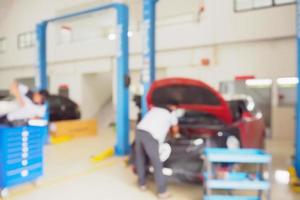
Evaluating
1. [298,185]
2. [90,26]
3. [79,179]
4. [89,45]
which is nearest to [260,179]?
[298,185]

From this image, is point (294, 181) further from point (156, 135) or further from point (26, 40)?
point (26, 40)

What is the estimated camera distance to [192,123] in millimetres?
3994

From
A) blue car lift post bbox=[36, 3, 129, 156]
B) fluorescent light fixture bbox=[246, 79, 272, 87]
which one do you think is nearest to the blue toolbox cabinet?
blue car lift post bbox=[36, 3, 129, 156]

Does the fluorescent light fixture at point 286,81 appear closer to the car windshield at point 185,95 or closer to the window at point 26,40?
the car windshield at point 185,95

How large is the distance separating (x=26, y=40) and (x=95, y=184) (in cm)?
1044

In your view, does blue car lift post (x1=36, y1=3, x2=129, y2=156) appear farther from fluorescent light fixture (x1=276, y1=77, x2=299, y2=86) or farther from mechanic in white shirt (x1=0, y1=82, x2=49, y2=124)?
fluorescent light fixture (x1=276, y1=77, x2=299, y2=86)

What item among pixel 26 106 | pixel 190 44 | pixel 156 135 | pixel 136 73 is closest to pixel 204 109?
pixel 156 135

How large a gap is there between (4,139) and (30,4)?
33.9 ft

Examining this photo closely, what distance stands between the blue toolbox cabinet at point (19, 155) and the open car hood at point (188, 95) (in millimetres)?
1513

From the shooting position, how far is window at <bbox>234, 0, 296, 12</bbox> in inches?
262

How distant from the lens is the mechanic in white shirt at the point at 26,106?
4.58 m

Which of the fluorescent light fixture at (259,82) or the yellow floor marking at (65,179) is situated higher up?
the fluorescent light fixture at (259,82)

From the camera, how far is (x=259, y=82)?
7.15m

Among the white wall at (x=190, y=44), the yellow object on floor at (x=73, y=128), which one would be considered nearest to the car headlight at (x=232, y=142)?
the white wall at (x=190, y=44)
